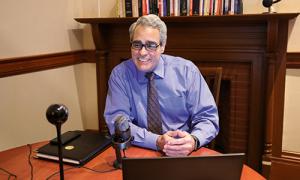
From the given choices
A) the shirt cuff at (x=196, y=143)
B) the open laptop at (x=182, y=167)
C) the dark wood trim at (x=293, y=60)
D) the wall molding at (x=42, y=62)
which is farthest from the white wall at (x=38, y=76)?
the dark wood trim at (x=293, y=60)

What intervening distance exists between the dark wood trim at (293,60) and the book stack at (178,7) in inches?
17.8

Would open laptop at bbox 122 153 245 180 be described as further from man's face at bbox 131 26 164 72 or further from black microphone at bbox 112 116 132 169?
man's face at bbox 131 26 164 72

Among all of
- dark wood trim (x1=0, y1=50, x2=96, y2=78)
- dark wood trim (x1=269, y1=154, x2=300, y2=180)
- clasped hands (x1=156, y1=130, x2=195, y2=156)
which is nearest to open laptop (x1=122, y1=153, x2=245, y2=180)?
clasped hands (x1=156, y1=130, x2=195, y2=156)

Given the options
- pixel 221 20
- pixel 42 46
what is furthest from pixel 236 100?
pixel 42 46

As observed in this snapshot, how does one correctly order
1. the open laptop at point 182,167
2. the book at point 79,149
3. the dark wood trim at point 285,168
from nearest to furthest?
the open laptop at point 182,167, the book at point 79,149, the dark wood trim at point 285,168

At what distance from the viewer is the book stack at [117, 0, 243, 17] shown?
2229mm

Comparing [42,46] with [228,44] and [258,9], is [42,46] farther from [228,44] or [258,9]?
[258,9]

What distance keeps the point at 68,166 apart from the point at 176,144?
16.1 inches

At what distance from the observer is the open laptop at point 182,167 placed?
0.85 meters

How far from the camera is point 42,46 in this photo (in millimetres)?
2305

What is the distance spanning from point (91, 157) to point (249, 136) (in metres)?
1.55

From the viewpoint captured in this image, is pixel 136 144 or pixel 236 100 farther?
pixel 236 100

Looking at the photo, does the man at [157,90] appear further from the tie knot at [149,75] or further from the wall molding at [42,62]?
the wall molding at [42,62]

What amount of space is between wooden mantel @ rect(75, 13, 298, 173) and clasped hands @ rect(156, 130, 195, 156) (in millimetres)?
1142
